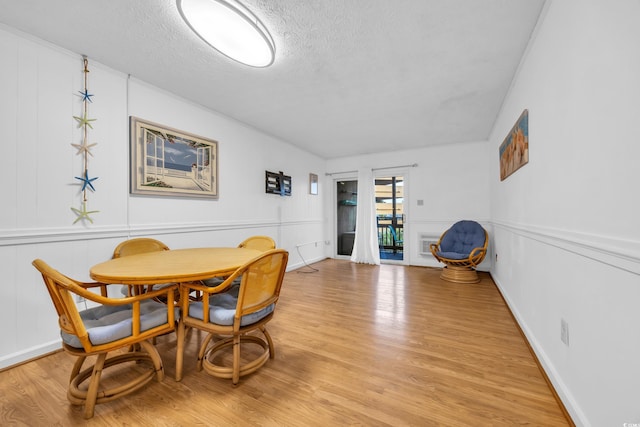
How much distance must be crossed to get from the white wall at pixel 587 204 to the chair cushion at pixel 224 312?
166 centimetres

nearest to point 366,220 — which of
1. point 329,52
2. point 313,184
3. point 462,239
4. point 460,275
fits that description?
point 313,184

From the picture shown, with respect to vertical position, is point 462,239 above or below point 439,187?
below

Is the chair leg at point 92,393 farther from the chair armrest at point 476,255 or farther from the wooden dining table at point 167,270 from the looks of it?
the chair armrest at point 476,255

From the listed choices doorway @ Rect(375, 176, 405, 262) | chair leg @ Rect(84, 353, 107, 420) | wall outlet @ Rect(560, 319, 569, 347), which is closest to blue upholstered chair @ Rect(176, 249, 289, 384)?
chair leg @ Rect(84, 353, 107, 420)

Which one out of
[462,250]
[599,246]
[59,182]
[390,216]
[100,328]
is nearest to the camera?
[599,246]

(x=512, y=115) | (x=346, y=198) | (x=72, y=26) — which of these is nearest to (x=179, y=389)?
(x=72, y=26)

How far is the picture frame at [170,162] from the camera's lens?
2.48 meters

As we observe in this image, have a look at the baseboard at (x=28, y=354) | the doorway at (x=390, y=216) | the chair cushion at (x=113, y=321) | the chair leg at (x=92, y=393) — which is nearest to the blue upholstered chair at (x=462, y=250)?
the doorway at (x=390, y=216)

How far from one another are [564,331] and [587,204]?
0.76 metres

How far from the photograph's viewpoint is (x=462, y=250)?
13.8 ft

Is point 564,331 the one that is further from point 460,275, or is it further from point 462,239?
point 462,239

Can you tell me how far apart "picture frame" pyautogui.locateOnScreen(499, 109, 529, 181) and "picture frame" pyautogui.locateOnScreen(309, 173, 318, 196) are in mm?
3506

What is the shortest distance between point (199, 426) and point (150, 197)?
221cm

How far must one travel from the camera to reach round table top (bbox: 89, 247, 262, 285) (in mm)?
1382
